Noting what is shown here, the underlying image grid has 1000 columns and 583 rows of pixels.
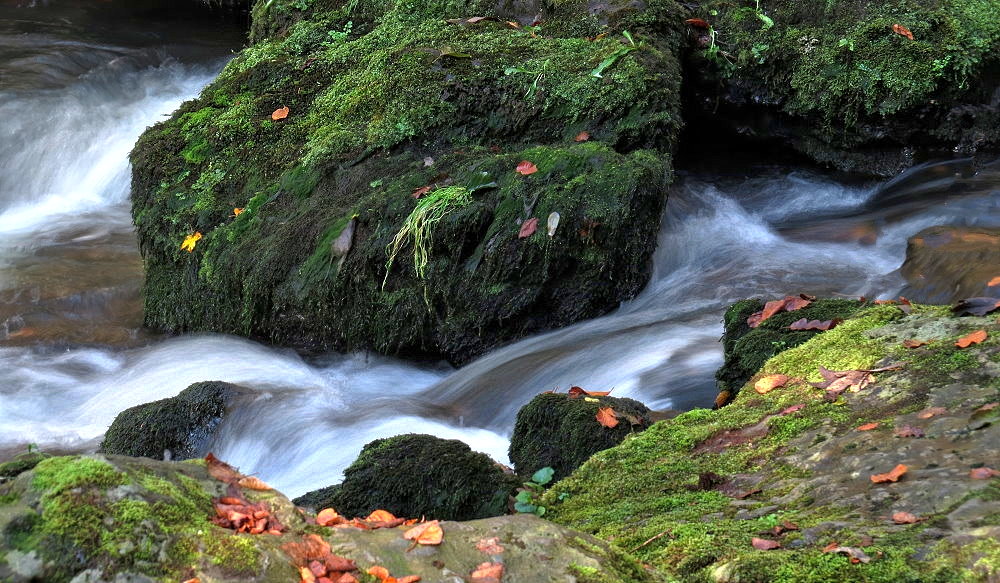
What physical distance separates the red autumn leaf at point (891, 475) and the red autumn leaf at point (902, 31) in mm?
6362

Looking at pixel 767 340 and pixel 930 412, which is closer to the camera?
pixel 930 412

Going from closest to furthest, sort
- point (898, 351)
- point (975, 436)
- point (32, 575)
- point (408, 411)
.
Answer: point (32, 575) < point (975, 436) < point (898, 351) < point (408, 411)

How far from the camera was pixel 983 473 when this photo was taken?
2.71m

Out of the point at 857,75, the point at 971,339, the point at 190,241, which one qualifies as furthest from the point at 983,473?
the point at 857,75

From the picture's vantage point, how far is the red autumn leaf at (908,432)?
3.07m

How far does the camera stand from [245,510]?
251 centimetres

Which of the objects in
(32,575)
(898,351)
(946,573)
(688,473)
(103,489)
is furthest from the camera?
(898,351)

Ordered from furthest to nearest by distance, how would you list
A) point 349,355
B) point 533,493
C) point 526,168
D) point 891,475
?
1. point 349,355
2. point 526,168
3. point 533,493
4. point 891,475

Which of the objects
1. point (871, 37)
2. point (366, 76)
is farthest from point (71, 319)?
point (871, 37)

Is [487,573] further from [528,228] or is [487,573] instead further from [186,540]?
[528,228]

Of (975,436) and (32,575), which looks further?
(975,436)

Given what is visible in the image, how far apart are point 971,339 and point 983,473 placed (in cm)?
92

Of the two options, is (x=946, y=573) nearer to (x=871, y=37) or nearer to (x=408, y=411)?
(x=408, y=411)

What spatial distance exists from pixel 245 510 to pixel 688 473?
166cm
